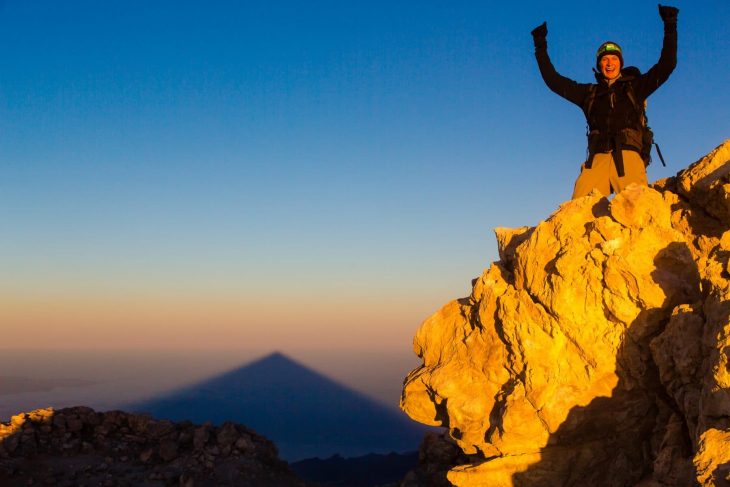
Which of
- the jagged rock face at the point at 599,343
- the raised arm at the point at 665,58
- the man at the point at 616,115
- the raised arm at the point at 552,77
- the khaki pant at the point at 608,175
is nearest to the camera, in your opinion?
the jagged rock face at the point at 599,343

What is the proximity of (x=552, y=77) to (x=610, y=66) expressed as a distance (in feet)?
3.83

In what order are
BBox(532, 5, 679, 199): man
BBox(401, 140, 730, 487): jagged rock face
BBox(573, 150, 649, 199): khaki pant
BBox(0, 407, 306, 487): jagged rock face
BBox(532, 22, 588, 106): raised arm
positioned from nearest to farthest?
BBox(401, 140, 730, 487): jagged rock face
BBox(532, 5, 679, 199): man
BBox(573, 150, 649, 199): khaki pant
BBox(532, 22, 588, 106): raised arm
BBox(0, 407, 306, 487): jagged rock face

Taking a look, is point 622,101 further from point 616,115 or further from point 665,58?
point 665,58

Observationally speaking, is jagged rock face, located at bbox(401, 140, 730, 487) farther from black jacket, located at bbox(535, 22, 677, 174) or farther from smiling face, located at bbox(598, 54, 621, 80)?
smiling face, located at bbox(598, 54, 621, 80)

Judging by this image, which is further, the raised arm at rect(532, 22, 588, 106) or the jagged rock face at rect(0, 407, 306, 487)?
the jagged rock face at rect(0, 407, 306, 487)

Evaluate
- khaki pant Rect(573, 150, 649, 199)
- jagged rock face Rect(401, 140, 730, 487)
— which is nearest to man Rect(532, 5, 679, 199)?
khaki pant Rect(573, 150, 649, 199)

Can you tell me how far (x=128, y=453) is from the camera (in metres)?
24.5

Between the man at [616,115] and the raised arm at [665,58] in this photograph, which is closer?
the raised arm at [665,58]

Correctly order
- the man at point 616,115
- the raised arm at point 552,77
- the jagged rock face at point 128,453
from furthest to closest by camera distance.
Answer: the jagged rock face at point 128,453, the raised arm at point 552,77, the man at point 616,115

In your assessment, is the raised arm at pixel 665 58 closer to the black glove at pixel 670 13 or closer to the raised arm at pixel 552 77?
the black glove at pixel 670 13

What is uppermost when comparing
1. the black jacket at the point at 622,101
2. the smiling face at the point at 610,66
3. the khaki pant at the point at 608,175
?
the smiling face at the point at 610,66

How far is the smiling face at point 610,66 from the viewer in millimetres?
11656

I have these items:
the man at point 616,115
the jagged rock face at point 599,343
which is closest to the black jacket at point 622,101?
the man at point 616,115

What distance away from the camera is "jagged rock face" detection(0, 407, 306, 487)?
22641mm
